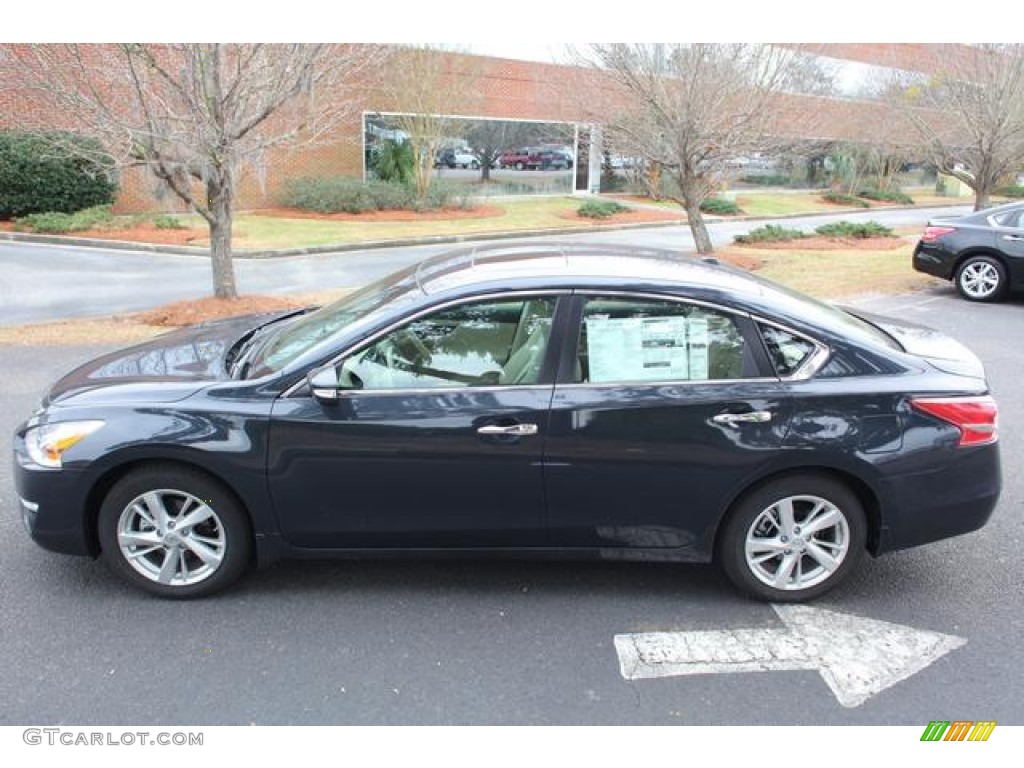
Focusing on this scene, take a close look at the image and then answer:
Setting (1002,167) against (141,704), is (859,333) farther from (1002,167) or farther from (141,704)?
(1002,167)

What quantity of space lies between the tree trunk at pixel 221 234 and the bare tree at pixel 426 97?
1486 cm


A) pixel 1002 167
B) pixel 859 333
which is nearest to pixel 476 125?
pixel 1002 167

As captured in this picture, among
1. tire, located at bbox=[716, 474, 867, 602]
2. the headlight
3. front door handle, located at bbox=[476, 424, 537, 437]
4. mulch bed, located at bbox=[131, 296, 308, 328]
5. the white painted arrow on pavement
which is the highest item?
front door handle, located at bbox=[476, 424, 537, 437]

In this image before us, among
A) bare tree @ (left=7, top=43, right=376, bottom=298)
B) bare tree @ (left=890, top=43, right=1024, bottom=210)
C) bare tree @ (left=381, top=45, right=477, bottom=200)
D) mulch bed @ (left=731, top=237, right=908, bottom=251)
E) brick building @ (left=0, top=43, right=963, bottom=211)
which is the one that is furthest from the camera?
bare tree @ (left=381, top=45, right=477, bottom=200)

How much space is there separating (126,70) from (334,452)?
720 cm

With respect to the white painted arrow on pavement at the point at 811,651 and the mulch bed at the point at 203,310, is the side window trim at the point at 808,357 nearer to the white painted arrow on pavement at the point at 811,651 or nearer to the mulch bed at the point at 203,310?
the white painted arrow on pavement at the point at 811,651

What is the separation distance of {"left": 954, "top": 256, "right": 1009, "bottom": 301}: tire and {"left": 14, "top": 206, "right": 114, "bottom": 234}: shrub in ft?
54.9

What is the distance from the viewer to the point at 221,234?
9.88m

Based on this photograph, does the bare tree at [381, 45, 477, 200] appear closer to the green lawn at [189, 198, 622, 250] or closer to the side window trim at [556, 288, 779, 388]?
the green lawn at [189, 198, 622, 250]

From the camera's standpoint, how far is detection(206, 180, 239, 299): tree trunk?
9.58 metres

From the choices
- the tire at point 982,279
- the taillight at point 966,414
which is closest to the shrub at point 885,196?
the tire at point 982,279

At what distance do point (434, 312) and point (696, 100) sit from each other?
33.6 ft

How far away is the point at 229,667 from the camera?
3.17 meters

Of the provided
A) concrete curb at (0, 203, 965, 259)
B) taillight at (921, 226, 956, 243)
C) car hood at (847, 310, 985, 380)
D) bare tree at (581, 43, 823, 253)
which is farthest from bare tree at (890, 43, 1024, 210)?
car hood at (847, 310, 985, 380)
